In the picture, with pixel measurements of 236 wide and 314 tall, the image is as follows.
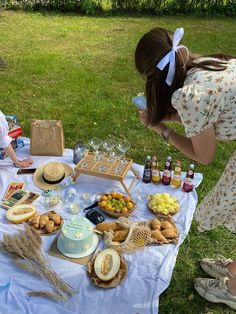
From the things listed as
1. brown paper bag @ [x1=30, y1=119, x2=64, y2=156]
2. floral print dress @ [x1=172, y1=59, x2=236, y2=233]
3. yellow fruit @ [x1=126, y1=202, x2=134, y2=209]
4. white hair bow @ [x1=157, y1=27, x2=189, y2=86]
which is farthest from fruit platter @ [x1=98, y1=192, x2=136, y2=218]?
white hair bow @ [x1=157, y1=27, x2=189, y2=86]

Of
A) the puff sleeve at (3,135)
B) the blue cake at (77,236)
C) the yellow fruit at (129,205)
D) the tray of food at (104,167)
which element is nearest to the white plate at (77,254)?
the blue cake at (77,236)

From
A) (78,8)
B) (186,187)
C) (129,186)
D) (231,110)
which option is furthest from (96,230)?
(78,8)

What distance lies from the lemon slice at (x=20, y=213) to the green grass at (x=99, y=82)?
120 centimetres

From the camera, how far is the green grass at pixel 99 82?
322cm

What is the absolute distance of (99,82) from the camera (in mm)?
5867

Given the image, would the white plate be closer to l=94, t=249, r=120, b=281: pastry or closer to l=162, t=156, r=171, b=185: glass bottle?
l=94, t=249, r=120, b=281: pastry

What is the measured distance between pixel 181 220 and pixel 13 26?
6.43 metres

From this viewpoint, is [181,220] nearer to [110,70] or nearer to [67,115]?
[67,115]

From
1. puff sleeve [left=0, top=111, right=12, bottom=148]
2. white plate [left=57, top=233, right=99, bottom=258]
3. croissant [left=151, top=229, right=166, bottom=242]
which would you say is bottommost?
white plate [left=57, top=233, right=99, bottom=258]

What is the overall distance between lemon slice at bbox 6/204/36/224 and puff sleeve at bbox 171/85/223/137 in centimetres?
160

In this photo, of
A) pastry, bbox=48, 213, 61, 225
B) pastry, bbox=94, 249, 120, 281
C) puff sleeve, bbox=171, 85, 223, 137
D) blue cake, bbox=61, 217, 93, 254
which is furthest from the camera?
pastry, bbox=48, 213, 61, 225

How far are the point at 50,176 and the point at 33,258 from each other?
95 cm

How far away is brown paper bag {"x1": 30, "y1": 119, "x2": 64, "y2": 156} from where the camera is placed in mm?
3760

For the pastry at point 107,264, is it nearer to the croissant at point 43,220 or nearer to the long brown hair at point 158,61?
the croissant at point 43,220
